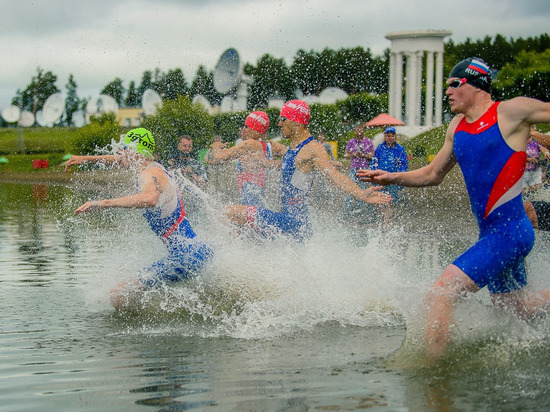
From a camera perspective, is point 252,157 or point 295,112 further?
point 252,157

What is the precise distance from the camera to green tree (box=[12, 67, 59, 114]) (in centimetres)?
9269

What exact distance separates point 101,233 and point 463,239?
251 inches

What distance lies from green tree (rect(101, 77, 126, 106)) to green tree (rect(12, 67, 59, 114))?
6.89 m

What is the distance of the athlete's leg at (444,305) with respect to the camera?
491 cm

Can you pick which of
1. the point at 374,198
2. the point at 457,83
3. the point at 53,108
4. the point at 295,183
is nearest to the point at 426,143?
the point at 53,108

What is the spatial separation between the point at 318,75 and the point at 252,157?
99089 millimetres

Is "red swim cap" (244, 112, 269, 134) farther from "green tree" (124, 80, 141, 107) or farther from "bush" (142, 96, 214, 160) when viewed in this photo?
"green tree" (124, 80, 141, 107)

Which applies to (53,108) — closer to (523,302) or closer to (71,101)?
(71,101)

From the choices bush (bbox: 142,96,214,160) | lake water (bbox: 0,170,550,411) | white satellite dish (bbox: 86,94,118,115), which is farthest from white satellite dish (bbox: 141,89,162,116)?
lake water (bbox: 0,170,550,411)

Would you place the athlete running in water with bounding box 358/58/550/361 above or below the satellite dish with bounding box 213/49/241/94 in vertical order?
below

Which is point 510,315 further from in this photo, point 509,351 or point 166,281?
point 166,281

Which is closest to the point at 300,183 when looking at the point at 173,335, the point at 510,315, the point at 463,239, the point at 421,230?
the point at 173,335

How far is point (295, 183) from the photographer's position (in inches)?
302

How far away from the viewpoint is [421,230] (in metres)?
14.2
